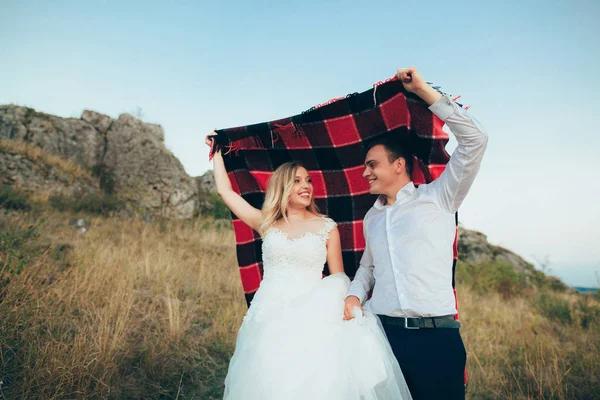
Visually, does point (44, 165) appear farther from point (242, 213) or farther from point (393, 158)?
point (393, 158)

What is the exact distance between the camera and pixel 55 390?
9.48 feet

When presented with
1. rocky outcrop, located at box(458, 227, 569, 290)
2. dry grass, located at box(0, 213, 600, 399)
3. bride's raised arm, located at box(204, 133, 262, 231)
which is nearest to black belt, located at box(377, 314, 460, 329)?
bride's raised arm, located at box(204, 133, 262, 231)

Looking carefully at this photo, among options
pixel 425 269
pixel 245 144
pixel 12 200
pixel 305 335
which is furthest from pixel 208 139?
pixel 12 200

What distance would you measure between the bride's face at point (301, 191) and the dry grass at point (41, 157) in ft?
38.9

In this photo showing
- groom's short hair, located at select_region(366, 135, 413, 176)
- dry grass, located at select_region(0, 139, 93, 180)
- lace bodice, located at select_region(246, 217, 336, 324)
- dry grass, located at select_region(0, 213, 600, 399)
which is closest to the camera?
lace bodice, located at select_region(246, 217, 336, 324)

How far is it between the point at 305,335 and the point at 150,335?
2.80 m

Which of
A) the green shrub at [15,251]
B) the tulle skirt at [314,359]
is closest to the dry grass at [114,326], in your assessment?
the green shrub at [15,251]

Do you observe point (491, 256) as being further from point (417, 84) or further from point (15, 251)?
point (15, 251)

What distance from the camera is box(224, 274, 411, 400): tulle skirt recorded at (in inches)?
80.5

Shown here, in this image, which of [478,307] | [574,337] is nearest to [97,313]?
[478,307]

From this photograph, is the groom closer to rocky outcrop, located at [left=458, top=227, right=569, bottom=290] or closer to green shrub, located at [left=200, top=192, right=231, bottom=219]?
green shrub, located at [left=200, top=192, right=231, bottom=219]

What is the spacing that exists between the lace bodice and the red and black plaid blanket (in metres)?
0.46

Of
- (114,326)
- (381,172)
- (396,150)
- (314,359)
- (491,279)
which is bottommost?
(491,279)

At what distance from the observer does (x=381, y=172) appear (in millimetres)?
2889
